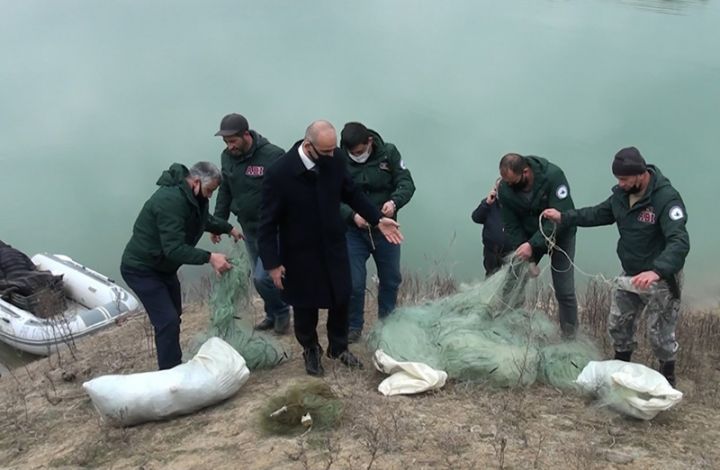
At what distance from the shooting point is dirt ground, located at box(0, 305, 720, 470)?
3432 mm

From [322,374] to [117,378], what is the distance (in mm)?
1287

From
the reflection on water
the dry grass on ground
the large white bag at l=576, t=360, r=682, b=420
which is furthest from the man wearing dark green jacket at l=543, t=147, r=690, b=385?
the reflection on water

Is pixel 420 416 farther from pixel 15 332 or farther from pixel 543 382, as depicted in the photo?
pixel 15 332

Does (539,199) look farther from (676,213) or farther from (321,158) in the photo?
(321,158)

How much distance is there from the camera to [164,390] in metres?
3.97

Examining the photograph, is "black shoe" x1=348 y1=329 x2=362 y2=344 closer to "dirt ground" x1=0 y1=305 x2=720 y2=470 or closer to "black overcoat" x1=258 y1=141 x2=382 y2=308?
"dirt ground" x1=0 y1=305 x2=720 y2=470

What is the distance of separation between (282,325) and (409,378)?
1.63 m

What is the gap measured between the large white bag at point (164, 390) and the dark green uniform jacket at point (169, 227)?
0.63 m

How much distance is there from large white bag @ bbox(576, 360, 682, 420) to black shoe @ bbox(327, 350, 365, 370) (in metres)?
1.53

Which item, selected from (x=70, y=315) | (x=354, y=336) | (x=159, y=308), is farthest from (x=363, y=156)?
(x=70, y=315)

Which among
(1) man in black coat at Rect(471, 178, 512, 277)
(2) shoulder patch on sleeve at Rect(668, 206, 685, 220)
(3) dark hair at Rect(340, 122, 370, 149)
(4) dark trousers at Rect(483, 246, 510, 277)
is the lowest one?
(4) dark trousers at Rect(483, 246, 510, 277)

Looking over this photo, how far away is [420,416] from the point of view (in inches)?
154

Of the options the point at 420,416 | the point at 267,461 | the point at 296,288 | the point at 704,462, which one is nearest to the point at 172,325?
the point at 296,288

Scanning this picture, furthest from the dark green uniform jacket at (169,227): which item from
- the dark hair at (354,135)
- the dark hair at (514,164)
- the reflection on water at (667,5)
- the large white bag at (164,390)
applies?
the reflection on water at (667,5)
